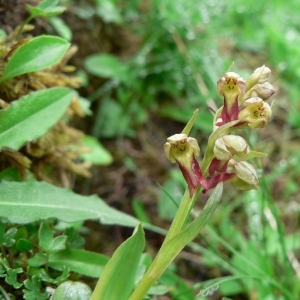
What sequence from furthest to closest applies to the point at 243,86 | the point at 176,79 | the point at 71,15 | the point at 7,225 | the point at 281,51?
1. the point at 281,51
2. the point at 176,79
3. the point at 71,15
4. the point at 7,225
5. the point at 243,86

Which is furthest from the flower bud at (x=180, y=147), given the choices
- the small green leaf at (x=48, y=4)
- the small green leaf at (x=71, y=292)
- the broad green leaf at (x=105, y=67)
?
the broad green leaf at (x=105, y=67)

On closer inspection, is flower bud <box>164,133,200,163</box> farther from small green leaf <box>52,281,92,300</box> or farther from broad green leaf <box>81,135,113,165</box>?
broad green leaf <box>81,135,113,165</box>

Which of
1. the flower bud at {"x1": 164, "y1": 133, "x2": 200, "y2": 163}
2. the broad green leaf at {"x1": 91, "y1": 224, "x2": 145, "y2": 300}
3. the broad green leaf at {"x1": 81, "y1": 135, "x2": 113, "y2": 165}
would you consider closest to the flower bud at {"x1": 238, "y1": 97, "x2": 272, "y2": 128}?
the flower bud at {"x1": 164, "y1": 133, "x2": 200, "y2": 163}

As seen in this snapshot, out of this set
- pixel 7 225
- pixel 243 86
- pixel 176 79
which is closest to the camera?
pixel 243 86

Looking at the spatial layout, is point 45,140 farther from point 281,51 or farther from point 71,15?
point 281,51

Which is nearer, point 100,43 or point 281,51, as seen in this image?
point 100,43

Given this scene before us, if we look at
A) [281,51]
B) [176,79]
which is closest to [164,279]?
[176,79]

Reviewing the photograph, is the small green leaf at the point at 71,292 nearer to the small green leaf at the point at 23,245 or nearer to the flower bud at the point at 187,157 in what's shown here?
the small green leaf at the point at 23,245
